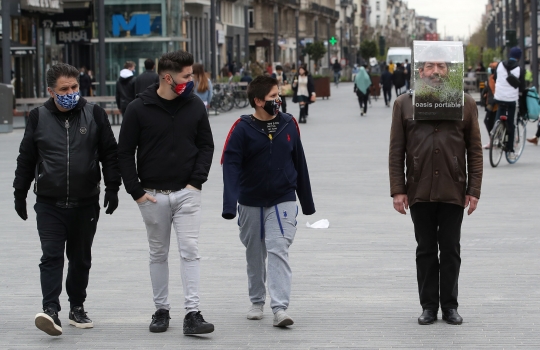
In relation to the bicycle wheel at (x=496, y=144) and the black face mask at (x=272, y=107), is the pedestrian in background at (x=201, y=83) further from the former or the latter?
the black face mask at (x=272, y=107)

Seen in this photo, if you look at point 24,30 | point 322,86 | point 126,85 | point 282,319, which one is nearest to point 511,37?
point 322,86

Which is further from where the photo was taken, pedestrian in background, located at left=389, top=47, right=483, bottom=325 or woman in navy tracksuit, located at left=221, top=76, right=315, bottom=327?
woman in navy tracksuit, located at left=221, top=76, right=315, bottom=327

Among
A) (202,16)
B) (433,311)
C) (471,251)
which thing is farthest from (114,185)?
(202,16)

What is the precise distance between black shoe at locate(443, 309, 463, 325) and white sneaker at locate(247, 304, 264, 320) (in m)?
1.13

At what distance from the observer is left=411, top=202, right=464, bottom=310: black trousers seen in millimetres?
6457

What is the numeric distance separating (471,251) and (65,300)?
3597mm

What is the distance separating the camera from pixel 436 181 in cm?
635

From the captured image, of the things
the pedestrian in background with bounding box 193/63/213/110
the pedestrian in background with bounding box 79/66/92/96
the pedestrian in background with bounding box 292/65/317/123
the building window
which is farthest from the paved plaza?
the building window

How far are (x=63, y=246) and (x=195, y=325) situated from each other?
0.93m

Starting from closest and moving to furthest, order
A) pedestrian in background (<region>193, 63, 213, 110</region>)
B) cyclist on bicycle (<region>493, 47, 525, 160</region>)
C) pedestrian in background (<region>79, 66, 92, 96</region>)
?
cyclist on bicycle (<region>493, 47, 525, 160</region>)
pedestrian in background (<region>193, 63, 213, 110</region>)
pedestrian in background (<region>79, 66, 92, 96</region>)

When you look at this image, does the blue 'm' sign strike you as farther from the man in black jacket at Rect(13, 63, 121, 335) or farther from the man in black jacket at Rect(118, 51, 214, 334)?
the man in black jacket at Rect(118, 51, 214, 334)

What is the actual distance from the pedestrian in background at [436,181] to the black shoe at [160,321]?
1.52 meters

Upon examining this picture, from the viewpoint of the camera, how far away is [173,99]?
6.31m

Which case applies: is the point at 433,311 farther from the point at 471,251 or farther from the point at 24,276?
the point at 24,276
